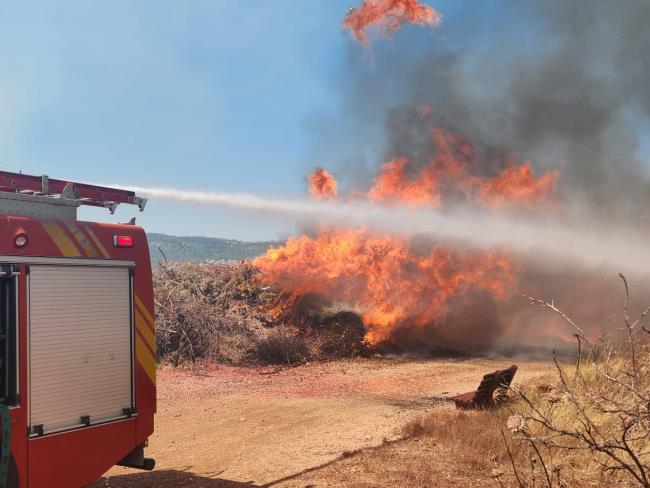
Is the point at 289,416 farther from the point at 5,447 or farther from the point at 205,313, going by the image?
the point at 205,313

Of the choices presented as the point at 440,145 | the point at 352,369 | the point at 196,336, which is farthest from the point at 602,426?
the point at 440,145

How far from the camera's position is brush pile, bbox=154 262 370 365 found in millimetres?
Answer: 16422

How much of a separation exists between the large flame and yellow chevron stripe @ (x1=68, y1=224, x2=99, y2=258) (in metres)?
13.9

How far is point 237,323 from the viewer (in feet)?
58.2

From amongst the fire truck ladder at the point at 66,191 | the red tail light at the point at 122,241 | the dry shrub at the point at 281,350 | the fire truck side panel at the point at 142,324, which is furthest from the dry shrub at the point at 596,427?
the dry shrub at the point at 281,350

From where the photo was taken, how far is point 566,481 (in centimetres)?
563

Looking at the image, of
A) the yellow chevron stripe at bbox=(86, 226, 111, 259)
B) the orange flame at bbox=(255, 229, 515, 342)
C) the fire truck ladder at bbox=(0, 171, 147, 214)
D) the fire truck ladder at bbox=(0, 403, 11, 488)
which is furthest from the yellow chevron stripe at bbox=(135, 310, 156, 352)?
the orange flame at bbox=(255, 229, 515, 342)

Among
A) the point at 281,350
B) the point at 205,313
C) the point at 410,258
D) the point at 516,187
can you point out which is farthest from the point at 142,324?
the point at 516,187

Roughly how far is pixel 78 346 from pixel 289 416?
232 inches

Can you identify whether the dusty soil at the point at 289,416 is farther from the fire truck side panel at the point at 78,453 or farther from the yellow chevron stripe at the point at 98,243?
the yellow chevron stripe at the point at 98,243

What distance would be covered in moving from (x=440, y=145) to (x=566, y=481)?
17434 mm

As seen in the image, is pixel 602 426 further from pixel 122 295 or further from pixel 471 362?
pixel 471 362

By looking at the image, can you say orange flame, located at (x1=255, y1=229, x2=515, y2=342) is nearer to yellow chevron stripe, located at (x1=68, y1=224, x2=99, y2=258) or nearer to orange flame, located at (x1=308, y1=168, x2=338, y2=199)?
orange flame, located at (x1=308, y1=168, x2=338, y2=199)

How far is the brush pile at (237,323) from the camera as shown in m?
16.4
